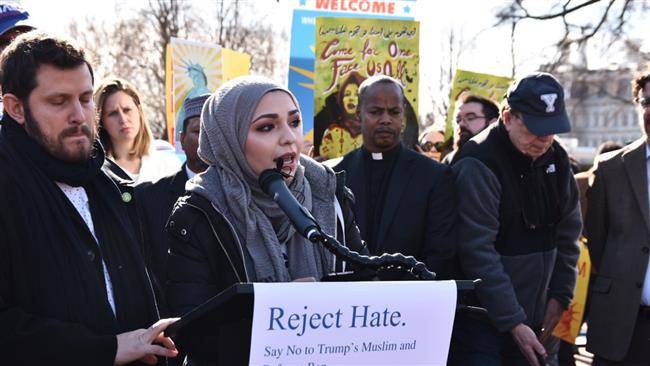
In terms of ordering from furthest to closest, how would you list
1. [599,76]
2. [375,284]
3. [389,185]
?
[599,76], [389,185], [375,284]

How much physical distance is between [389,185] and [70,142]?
224 centimetres

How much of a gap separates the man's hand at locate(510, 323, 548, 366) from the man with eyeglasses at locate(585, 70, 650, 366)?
816mm

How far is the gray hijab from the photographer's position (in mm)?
2586

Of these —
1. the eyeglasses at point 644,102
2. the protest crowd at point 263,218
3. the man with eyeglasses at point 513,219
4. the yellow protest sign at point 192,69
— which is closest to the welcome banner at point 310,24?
the yellow protest sign at point 192,69

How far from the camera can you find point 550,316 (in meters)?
4.66

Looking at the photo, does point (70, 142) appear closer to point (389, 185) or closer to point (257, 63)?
point (389, 185)

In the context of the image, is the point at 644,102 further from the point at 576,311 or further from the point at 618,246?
the point at 576,311

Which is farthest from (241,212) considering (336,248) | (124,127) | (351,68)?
(351,68)

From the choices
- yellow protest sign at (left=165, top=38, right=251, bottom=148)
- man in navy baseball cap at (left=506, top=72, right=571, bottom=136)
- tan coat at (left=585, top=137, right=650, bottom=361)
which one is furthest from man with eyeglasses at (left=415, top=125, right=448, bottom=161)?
man in navy baseball cap at (left=506, top=72, right=571, bottom=136)

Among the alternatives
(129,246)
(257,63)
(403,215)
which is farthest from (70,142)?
(257,63)

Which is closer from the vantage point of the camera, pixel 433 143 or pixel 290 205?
pixel 290 205

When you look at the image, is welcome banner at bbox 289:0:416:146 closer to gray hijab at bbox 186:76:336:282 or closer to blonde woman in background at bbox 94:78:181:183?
blonde woman in background at bbox 94:78:181:183

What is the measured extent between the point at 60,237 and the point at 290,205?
84 cm

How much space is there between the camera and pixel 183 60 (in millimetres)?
7133
